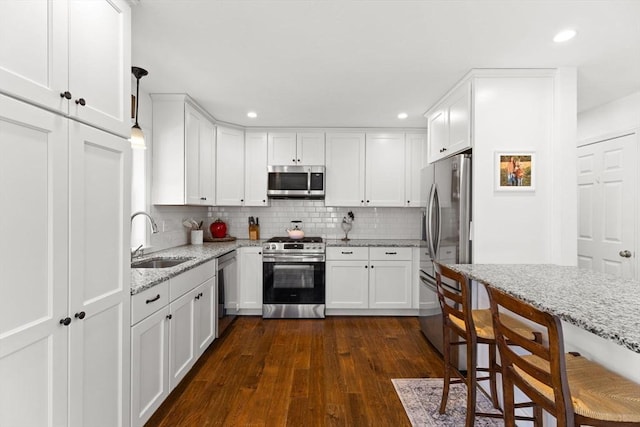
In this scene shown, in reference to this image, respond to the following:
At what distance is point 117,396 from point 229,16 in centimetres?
208

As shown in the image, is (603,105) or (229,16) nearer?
(229,16)

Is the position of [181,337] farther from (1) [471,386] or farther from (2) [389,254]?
(2) [389,254]

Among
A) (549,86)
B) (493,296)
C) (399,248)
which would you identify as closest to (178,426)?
(493,296)

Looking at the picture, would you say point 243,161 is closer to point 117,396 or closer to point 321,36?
point 321,36

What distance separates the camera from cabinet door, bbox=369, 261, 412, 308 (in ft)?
13.0

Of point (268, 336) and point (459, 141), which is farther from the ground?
point (459, 141)

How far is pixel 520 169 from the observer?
8.23 feet

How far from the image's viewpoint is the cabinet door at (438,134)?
10.0 feet

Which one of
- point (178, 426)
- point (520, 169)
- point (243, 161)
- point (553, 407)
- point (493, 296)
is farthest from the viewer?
point (243, 161)

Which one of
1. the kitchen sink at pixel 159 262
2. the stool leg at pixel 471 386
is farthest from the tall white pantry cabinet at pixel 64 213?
the stool leg at pixel 471 386

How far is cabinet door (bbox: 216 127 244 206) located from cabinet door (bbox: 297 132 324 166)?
2.52ft

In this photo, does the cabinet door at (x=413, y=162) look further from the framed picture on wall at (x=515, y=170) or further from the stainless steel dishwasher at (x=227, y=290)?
the stainless steel dishwasher at (x=227, y=290)

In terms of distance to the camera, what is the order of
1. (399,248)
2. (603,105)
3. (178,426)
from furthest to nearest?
(399,248) < (603,105) < (178,426)

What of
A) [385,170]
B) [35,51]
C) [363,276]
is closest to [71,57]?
[35,51]
